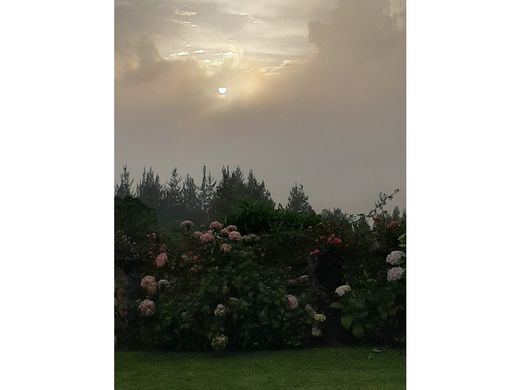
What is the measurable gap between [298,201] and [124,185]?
98 cm

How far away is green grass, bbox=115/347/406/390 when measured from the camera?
4652 mm

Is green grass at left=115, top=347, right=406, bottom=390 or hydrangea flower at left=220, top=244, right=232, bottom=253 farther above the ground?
hydrangea flower at left=220, top=244, right=232, bottom=253

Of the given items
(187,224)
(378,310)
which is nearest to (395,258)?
(378,310)

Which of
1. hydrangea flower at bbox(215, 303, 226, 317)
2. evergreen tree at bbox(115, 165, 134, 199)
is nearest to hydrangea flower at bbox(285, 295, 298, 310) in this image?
hydrangea flower at bbox(215, 303, 226, 317)

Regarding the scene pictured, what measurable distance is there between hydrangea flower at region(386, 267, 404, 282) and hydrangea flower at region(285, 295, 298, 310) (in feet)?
1.83

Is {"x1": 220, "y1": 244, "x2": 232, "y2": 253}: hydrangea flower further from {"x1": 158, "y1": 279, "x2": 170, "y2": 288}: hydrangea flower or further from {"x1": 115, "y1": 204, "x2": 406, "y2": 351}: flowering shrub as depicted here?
{"x1": 158, "y1": 279, "x2": 170, "y2": 288}: hydrangea flower

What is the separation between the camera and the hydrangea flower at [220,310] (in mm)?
4676

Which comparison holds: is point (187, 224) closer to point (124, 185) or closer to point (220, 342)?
point (124, 185)

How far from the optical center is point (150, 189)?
186 inches

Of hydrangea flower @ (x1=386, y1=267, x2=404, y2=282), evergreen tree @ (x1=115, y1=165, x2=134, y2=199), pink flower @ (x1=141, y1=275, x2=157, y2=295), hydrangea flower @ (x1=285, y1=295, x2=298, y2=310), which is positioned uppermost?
evergreen tree @ (x1=115, y1=165, x2=134, y2=199)

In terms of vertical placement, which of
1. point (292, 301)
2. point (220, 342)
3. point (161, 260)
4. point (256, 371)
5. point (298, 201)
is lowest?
point (256, 371)

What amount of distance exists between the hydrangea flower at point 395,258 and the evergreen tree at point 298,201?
0.53 meters

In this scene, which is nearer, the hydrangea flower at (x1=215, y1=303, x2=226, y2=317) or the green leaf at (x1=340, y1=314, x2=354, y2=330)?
the hydrangea flower at (x1=215, y1=303, x2=226, y2=317)
